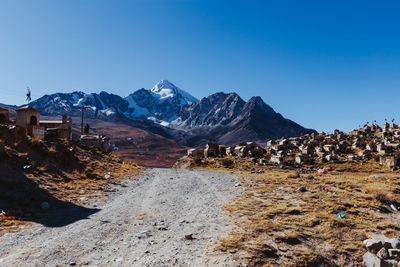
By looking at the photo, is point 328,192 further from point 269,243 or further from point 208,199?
point 269,243

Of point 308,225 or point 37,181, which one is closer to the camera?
point 308,225

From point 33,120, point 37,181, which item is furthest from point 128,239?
point 33,120

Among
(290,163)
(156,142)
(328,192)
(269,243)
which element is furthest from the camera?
(156,142)

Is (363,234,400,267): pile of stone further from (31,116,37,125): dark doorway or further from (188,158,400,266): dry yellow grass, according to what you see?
(31,116,37,125): dark doorway

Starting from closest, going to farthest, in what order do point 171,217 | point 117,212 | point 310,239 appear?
point 310,239 → point 171,217 → point 117,212

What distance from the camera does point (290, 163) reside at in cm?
3844

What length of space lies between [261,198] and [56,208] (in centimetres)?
1062

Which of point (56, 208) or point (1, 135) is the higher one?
point (1, 135)

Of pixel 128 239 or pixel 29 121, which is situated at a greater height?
pixel 29 121

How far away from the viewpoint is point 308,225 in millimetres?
8758

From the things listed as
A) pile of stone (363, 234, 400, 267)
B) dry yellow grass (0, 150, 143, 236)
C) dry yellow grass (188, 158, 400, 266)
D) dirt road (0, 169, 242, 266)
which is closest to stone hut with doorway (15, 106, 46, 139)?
dry yellow grass (0, 150, 143, 236)

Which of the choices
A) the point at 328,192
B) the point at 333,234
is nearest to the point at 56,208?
the point at 333,234

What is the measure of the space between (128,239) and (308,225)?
652 centimetres

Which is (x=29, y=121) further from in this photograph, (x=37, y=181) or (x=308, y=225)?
(x=308, y=225)
